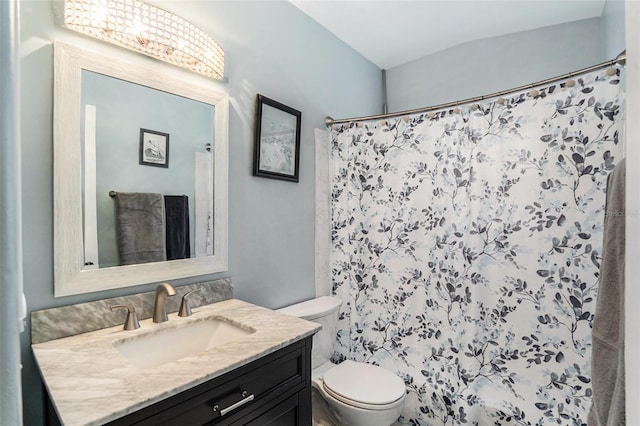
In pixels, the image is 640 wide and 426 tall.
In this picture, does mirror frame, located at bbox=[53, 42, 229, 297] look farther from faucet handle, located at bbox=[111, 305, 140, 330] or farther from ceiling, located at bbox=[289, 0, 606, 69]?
ceiling, located at bbox=[289, 0, 606, 69]

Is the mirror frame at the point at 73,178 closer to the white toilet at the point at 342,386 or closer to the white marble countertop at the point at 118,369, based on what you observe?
the white marble countertop at the point at 118,369

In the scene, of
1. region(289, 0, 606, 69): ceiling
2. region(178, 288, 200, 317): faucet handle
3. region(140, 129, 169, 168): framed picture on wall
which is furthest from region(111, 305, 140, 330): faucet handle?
region(289, 0, 606, 69): ceiling

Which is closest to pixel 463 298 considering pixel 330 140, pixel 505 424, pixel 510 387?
pixel 510 387

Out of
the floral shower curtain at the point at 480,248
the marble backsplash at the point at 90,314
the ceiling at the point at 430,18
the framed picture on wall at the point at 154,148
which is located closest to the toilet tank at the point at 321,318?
the floral shower curtain at the point at 480,248

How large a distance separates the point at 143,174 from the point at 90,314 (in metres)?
0.57

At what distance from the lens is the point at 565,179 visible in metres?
1.57

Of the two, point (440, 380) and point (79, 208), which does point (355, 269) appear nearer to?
point (440, 380)

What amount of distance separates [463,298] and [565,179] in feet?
A: 2.65

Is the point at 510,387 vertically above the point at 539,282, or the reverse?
the point at 539,282

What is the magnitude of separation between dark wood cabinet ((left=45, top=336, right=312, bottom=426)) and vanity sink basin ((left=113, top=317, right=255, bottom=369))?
19cm

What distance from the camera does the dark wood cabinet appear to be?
0.85 m

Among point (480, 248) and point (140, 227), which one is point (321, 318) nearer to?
point (480, 248)

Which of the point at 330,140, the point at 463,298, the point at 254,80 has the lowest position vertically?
the point at 463,298

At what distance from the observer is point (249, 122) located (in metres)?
A: 1.78
